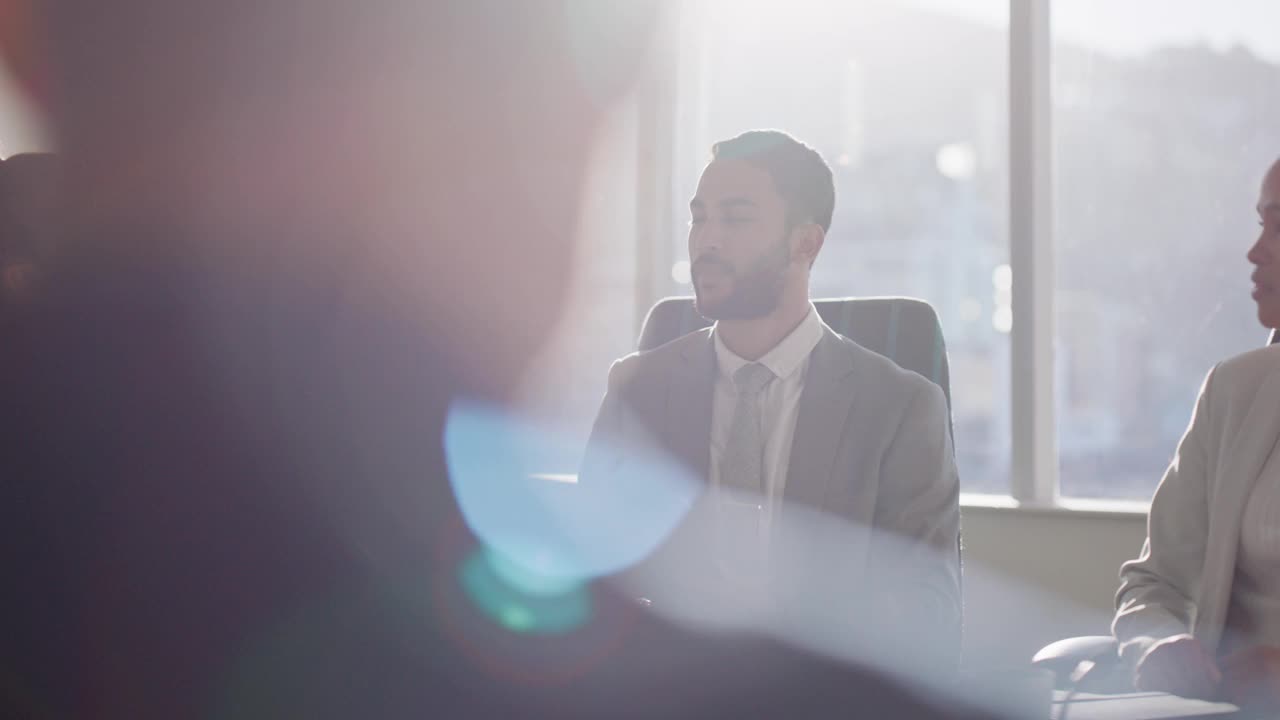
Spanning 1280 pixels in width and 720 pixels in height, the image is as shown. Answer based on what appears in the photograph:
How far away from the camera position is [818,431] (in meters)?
1.90

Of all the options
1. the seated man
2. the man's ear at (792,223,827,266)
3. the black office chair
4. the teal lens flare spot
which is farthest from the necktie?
the teal lens flare spot

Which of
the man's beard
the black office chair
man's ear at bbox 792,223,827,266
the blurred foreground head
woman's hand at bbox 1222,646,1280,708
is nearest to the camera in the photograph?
the blurred foreground head

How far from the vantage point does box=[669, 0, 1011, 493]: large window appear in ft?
11.6

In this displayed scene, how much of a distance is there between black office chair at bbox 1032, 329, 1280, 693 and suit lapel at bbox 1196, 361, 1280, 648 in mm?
135

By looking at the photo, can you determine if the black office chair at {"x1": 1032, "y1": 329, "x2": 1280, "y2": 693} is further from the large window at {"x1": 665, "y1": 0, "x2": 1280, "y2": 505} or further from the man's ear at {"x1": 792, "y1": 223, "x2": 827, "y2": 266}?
the large window at {"x1": 665, "y1": 0, "x2": 1280, "y2": 505}

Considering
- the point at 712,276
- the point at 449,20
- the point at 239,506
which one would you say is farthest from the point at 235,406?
the point at 449,20

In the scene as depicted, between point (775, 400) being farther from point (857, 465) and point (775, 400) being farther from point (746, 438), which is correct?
point (857, 465)

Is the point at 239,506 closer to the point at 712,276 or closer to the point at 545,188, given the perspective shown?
the point at 712,276

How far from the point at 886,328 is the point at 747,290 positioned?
0.79 feet

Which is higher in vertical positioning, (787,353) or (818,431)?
(787,353)

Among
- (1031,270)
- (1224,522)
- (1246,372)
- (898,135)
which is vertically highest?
(898,135)

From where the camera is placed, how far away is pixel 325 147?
1.78 feet

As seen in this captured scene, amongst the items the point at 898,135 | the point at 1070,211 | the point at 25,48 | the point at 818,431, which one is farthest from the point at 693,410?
the point at 898,135

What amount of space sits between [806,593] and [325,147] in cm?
137
